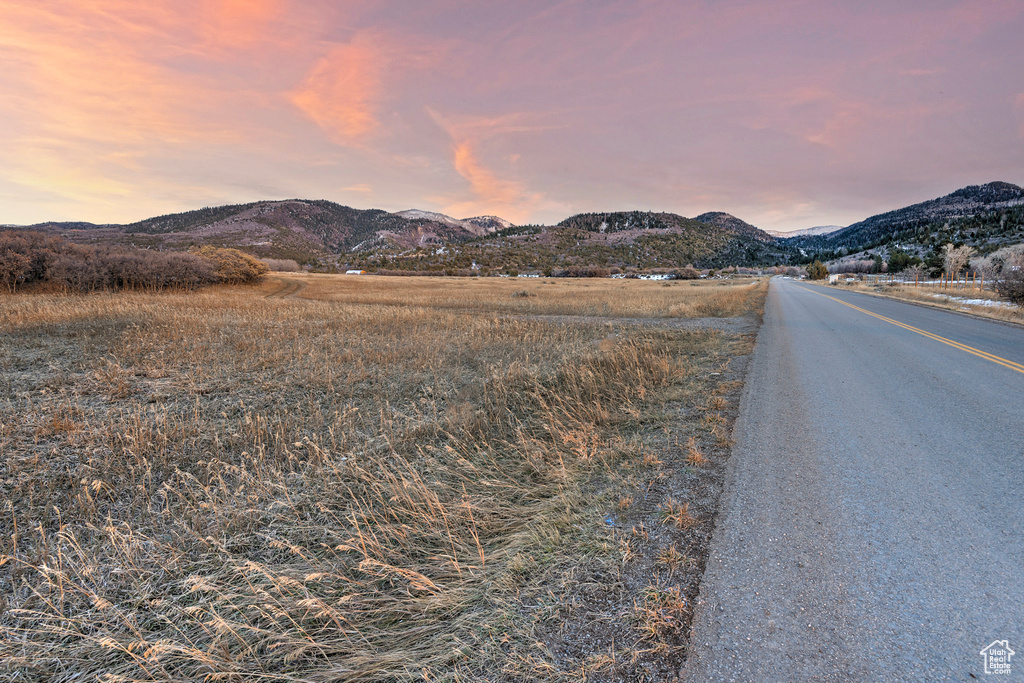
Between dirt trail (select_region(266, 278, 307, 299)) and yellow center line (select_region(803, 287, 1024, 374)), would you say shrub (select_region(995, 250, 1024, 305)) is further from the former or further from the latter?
dirt trail (select_region(266, 278, 307, 299))

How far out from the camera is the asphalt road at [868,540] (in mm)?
2113

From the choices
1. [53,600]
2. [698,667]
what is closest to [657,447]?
[698,667]

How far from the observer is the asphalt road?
83.2 inches

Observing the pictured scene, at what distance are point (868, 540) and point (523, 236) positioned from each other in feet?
446

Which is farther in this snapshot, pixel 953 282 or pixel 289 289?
pixel 953 282

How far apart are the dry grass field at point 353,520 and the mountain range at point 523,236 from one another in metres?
81.4

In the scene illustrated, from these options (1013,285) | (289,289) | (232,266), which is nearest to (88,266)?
(232,266)

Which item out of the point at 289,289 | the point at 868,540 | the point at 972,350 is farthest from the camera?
the point at 289,289

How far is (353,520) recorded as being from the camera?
10.7 ft

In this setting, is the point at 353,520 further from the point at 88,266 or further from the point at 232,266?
the point at 232,266

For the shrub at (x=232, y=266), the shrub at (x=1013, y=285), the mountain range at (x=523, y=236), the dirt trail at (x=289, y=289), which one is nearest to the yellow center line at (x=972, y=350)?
the shrub at (x=1013, y=285)

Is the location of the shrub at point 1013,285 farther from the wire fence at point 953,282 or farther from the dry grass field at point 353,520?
the dry grass field at point 353,520

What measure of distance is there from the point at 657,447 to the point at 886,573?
2387 mm

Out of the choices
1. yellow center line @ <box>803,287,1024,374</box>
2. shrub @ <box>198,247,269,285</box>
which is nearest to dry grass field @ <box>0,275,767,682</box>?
yellow center line @ <box>803,287,1024,374</box>
